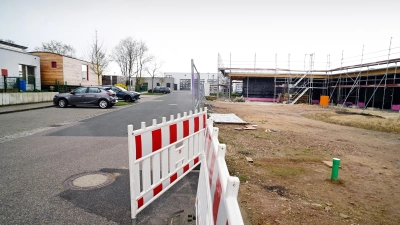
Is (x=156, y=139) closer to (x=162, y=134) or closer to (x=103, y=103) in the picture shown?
(x=162, y=134)

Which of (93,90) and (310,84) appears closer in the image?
(93,90)

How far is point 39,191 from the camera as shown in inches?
145

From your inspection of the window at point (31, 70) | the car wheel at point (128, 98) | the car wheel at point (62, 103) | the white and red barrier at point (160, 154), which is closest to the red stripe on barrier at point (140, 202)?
the white and red barrier at point (160, 154)

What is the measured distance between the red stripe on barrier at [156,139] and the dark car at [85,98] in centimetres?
1478

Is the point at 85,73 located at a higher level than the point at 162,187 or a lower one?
higher

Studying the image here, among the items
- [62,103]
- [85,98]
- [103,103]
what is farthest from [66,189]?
[62,103]

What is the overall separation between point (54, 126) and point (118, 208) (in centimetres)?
800

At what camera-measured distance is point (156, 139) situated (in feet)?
10.8

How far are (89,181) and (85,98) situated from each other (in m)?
14.3

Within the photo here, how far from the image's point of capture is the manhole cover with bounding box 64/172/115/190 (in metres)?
3.89

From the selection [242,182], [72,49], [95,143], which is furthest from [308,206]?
[72,49]

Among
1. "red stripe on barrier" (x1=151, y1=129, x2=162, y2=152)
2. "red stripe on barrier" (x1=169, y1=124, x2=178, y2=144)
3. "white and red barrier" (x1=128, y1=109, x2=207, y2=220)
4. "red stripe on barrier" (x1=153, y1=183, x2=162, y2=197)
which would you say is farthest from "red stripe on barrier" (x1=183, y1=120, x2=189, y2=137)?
"red stripe on barrier" (x1=153, y1=183, x2=162, y2=197)

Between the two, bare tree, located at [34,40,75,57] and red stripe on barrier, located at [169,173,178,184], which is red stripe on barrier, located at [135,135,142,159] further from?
bare tree, located at [34,40,75,57]

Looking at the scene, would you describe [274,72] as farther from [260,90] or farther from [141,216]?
[141,216]
